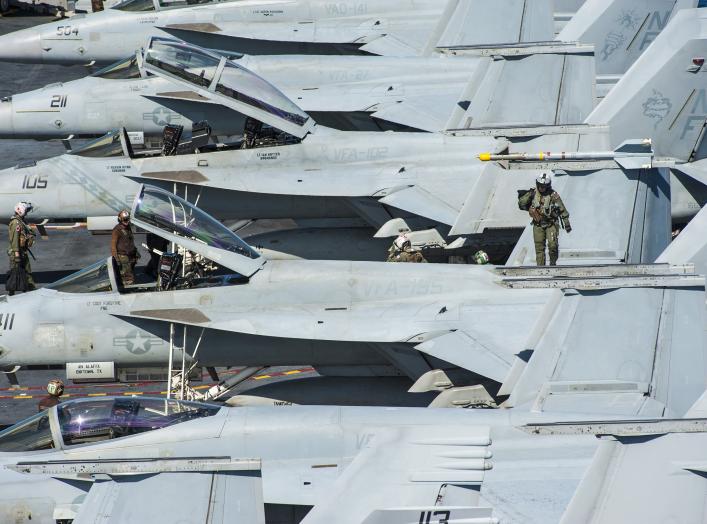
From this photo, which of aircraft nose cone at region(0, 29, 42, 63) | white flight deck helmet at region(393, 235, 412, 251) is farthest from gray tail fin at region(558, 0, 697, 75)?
aircraft nose cone at region(0, 29, 42, 63)

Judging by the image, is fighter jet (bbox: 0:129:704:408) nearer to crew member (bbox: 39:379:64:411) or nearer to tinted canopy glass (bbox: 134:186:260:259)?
tinted canopy glass (bbox: 134:186:260:259)

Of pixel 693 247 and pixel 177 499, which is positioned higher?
pixel 693 247

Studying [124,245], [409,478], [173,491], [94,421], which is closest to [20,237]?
[124,245]

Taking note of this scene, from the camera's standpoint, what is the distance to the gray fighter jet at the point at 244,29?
86.5 feet

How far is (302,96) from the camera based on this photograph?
22516 millimetres

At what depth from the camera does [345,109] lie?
2202 centimetres

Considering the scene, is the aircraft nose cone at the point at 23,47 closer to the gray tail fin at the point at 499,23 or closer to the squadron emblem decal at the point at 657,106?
the gray tail fin at the point at 499,23

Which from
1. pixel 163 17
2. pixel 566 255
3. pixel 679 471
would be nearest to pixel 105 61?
pixel 163 17

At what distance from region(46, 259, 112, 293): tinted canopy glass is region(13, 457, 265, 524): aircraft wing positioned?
491 cm

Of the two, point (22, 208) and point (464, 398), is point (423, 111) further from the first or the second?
point (464, 398)

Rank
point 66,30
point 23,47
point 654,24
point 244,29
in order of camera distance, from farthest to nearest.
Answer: point 23,47 < point 66,30 < point 244,29 < point 654,24

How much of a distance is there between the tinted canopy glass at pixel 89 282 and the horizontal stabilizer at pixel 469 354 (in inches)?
173

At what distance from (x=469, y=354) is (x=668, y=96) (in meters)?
6.29

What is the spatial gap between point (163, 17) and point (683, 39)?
14345 millimetres
